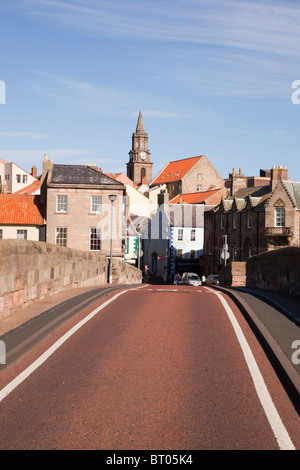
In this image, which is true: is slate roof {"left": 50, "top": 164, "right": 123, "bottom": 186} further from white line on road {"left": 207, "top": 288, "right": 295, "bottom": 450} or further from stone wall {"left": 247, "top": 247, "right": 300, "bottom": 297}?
white line on road {"left": 207, "top": 288, "right": 295, "bottom": 450}

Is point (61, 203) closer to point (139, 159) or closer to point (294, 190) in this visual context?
point (294, 190)

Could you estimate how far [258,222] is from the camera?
6456 cm

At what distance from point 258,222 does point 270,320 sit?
177ft

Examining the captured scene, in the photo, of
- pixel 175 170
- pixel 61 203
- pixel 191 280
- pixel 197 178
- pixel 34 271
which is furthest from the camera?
pixel 175 170

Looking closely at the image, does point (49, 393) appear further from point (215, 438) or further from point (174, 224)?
point (174, 224)

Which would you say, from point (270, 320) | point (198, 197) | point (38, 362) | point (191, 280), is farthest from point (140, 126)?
point (38, 362)

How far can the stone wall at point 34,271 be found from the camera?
38.7 feet

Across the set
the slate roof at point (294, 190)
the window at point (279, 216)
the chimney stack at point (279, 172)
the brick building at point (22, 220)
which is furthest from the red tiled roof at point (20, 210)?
the chimney stack at point (279, 172)

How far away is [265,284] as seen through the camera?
2248 cm

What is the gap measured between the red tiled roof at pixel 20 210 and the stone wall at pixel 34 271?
2963 cm

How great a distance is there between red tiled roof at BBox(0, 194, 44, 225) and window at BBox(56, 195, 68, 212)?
83.6 inches

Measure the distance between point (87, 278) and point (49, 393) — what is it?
663 inches

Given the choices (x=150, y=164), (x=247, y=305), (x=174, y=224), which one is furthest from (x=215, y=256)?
(x=150, y=164)

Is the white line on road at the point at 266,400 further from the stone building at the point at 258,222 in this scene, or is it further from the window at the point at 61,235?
the stone building at the point at 258,222
